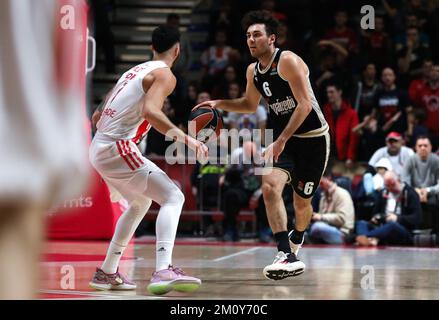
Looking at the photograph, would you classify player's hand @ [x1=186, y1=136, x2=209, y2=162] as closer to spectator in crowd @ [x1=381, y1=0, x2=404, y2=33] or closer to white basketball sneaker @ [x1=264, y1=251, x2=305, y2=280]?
white basketball sneaker @ [x1=264, y1=251, x2=305, y2=280]

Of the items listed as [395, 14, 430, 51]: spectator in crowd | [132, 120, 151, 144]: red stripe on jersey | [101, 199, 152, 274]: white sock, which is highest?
[395, 14, 430, 51]: spectator in crowd

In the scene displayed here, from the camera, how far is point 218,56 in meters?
15.2

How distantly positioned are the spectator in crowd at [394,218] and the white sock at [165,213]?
633cm

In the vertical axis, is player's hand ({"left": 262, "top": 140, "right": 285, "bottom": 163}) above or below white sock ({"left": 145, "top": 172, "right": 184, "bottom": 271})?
above

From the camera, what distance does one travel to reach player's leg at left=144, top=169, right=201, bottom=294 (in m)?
5.50

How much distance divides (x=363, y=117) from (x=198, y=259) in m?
5.51

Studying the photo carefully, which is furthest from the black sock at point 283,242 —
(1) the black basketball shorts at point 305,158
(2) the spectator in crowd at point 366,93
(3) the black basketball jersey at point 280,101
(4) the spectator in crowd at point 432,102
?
(2) the spectator in crowd at point 366,93

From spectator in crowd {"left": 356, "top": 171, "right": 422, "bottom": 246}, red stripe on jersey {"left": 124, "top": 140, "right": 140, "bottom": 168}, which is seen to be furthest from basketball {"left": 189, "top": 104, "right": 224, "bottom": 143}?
spectator in crowd {"left": 356, "top": 171, "right": 422, "bottom": 246}

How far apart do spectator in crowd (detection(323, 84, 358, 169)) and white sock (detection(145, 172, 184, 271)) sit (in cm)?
744

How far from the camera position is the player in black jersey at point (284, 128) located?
6672 mm

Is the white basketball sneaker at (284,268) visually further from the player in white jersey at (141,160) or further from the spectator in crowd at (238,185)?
the spectator in crowd at (238,185)

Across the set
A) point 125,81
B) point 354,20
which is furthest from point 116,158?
point 354,20
